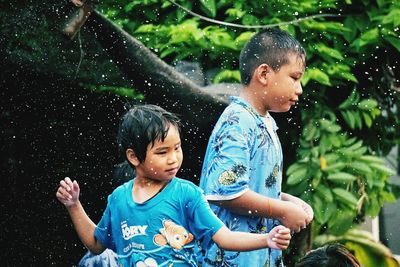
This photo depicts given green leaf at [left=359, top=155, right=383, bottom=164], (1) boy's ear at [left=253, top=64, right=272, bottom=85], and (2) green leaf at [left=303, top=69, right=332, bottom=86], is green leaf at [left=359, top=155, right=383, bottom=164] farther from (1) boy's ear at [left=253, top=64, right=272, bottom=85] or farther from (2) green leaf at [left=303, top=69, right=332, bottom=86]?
(1) boy's ear at [left=253, top=64, right=272, bottom=85]

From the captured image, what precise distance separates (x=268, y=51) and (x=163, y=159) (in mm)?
776

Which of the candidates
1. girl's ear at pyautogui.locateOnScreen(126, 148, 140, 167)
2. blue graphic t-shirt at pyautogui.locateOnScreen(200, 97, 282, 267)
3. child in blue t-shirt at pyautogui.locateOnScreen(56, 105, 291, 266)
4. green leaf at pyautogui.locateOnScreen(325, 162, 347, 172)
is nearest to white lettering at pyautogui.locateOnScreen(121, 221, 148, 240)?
child in blue t-shirt at pyautogui.locateOnScreen(56, 105, 291, 266)

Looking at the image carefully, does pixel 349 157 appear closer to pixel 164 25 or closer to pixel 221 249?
pixel 164 25

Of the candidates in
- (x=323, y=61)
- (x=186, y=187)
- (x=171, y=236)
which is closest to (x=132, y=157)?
(x=186, y=187)

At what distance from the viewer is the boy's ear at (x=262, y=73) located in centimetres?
384

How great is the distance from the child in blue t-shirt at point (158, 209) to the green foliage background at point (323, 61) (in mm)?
2272

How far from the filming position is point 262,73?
3.86 meters

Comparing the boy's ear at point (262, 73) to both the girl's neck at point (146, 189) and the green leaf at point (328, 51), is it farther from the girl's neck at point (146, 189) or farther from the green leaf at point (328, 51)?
the green leaf at point (328, 51)

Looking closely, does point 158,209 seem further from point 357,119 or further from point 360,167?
point 357,119

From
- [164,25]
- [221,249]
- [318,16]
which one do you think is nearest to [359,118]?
[318,16]

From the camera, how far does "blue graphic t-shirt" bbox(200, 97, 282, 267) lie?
3559 millimetres

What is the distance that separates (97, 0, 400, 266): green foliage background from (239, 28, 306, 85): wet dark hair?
1.63m

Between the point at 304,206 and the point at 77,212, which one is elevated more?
the point at 304,206

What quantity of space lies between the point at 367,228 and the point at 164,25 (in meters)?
2.66
